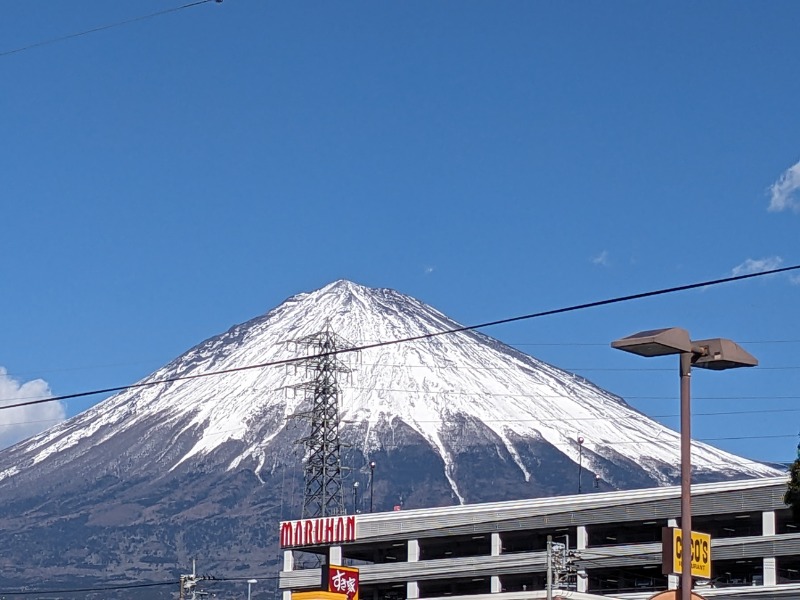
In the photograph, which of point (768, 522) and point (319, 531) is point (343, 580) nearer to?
point (768, 522)

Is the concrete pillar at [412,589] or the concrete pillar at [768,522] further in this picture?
the concrete pillar at [412,589]

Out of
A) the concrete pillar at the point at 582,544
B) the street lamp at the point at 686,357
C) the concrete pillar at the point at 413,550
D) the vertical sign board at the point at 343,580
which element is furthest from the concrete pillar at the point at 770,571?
the street lamp at the point at 686,357

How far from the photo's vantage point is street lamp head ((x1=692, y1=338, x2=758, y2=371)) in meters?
22.4

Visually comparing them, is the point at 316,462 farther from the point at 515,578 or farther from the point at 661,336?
the point at 661,336

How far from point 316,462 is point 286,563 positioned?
911 centimetres

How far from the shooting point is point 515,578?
98938 millimetres

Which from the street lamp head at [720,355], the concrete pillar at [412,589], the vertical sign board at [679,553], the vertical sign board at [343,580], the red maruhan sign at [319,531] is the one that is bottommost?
the concrete pillar at [412,589]

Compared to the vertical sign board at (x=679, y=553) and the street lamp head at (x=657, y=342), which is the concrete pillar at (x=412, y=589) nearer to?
Answer: the vertical sign board at (x=679, y=553)

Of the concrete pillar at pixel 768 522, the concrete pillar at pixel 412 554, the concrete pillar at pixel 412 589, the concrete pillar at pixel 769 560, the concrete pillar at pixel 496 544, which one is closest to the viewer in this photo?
the concrete pillar at pixel 769 560

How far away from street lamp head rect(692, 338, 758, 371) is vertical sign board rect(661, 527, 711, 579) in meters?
2.56

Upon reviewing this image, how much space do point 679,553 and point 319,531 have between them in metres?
87.4

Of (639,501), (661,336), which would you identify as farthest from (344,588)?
(661,336)

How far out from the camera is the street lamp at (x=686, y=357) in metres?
21.6

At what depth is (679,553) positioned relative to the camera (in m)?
22.0
